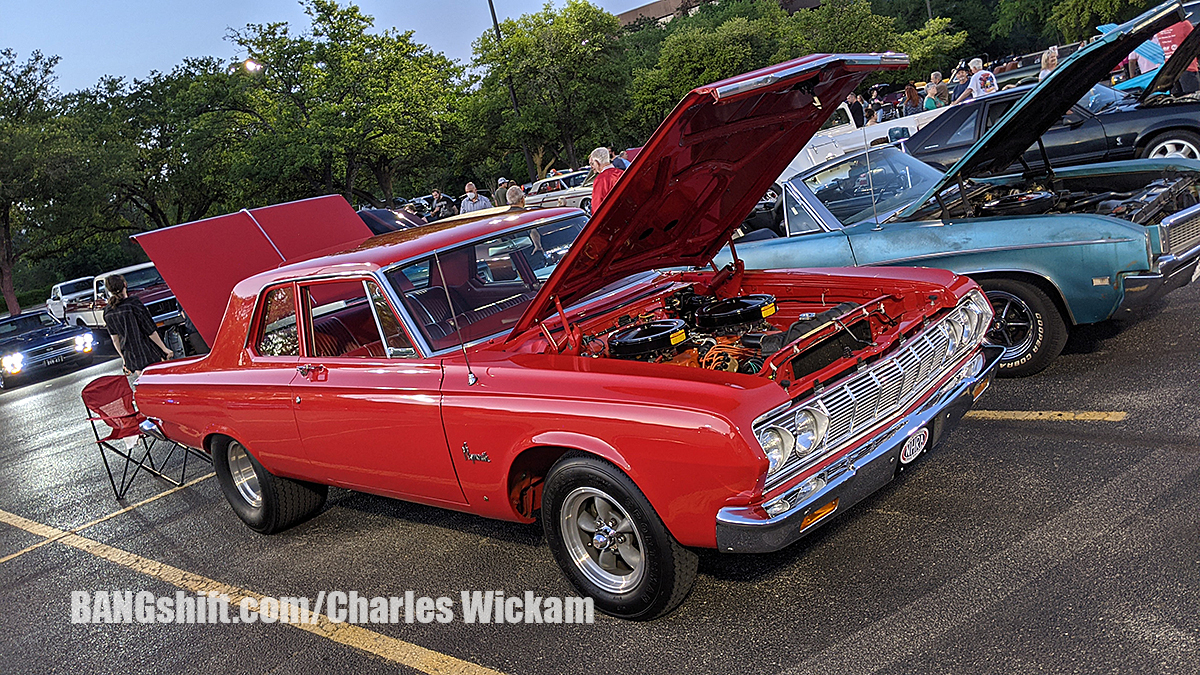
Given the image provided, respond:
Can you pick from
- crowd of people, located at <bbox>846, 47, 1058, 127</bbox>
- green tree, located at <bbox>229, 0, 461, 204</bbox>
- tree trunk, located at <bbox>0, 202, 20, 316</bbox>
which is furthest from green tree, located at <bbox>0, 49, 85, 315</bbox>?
crowd of people, located at <bbox>846, 47, 1058, 127</bbox>

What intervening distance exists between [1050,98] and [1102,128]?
543 cm

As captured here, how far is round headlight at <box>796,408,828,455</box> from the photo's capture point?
11.0 feet

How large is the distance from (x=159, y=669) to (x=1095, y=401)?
5.15 metres

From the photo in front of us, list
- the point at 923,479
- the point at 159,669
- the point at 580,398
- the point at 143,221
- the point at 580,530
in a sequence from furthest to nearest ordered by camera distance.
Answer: the point at 143,221 < the point at 923,479 < the point at 159,669 < the point at 580,530 < the point at 580,398

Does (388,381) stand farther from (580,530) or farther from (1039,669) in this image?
(1039,669)

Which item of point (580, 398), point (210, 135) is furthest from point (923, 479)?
point (210, 135)

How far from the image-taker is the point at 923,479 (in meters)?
4.61

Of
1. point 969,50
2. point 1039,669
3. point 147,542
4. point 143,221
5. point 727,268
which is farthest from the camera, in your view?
point 969,50

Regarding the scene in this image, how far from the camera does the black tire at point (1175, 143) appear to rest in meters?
9.62

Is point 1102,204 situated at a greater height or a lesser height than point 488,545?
greater

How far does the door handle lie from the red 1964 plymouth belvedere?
0.03 metres

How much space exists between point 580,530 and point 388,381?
1223 millimetres

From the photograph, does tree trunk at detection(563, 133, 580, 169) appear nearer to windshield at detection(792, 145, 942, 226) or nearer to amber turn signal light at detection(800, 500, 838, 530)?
windshield at detection(792, 145, 942, 226)

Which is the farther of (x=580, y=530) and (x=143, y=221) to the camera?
(x=143, y=221)
